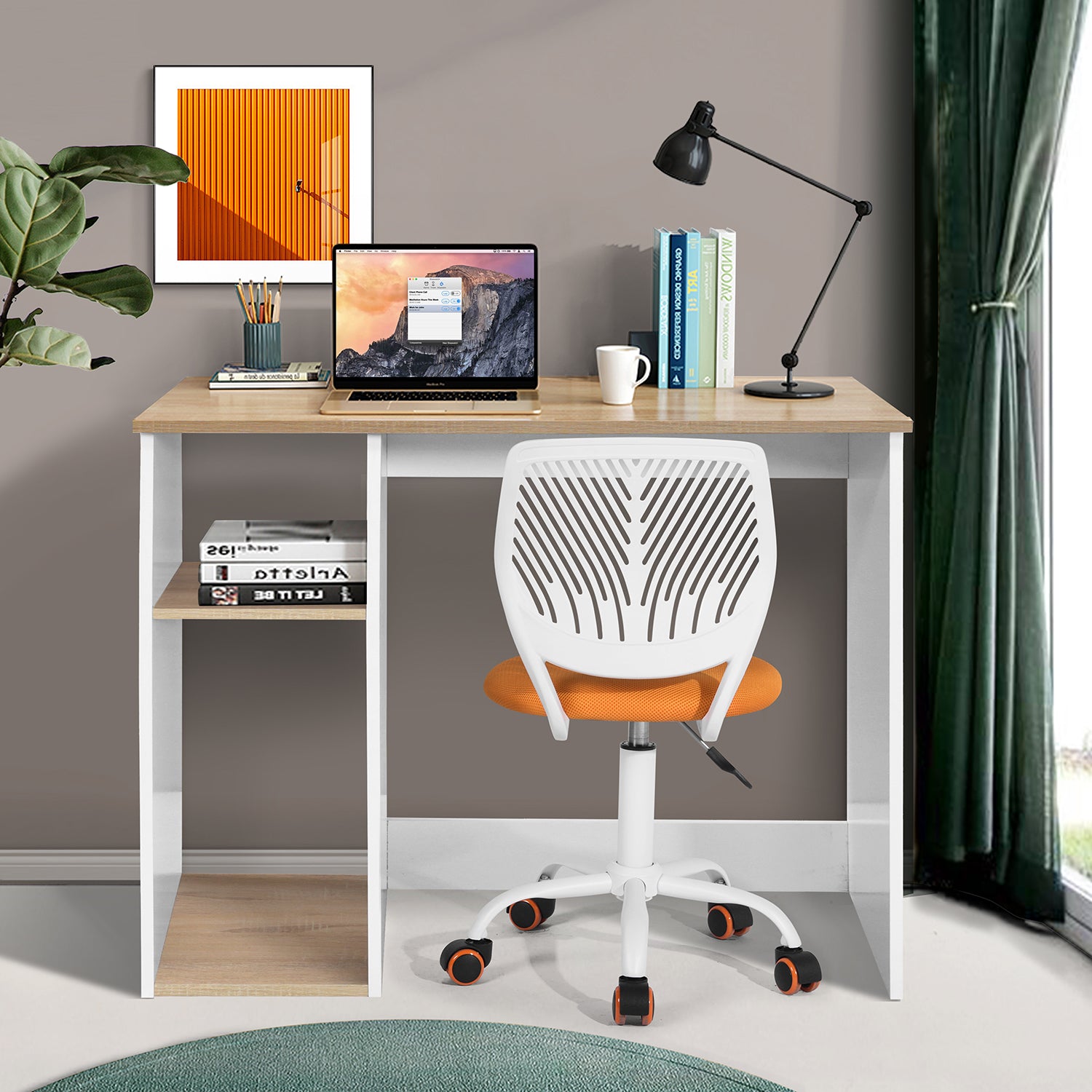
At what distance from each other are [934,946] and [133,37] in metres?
2.38

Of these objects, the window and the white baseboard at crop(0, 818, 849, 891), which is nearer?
the window

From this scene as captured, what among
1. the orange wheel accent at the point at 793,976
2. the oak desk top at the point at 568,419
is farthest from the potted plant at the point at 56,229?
the orange wheel accent at the point at 793,976

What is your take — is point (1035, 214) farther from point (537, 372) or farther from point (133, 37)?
point (133, 37)

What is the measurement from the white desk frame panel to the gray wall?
136mm

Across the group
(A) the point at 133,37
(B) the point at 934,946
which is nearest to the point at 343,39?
(A) the point at 133,37

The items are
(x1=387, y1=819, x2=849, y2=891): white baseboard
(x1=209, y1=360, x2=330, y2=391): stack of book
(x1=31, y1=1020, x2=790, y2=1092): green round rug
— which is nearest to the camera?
(x1=31, y1=1020, x2=790, y2=1092): green round rug

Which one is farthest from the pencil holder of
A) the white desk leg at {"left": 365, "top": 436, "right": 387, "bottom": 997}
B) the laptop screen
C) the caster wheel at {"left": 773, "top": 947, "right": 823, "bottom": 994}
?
the caster wheel at {"left": 773, "top": 947, "right": 823, "bottom": 994}

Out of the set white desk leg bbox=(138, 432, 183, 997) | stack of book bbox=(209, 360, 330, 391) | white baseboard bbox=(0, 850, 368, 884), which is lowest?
white baseboard bbox=(0, 850, 368, 884)

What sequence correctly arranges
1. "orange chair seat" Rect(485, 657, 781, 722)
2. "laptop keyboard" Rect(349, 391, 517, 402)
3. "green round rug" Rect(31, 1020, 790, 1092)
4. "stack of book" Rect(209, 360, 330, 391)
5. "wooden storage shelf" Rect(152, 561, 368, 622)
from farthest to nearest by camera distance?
"stack of book" Rect(209, 360, 330, 391) < "laptop keyboard" Rect(349, 391, 517, 402) < "wooden storage shelf" Rect(152, 561, 368, 622) < "orange chair seat" Rect(485, 657, 781, 722) < "green round rug" Rect(31, 1020, 790, 1092)

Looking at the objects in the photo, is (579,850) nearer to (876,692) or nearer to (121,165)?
(876,692)

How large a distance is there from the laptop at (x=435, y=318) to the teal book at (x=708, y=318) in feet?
1.06

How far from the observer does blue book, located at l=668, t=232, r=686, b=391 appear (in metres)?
2.65

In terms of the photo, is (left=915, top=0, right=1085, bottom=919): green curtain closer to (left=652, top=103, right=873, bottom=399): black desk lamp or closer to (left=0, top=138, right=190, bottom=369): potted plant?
(left=652, top=103, right=873, bottom=399): black desk lamp

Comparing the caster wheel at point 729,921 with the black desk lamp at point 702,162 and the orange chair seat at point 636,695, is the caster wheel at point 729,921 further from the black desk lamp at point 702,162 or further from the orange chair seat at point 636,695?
the black desk lamp at point 702,162
